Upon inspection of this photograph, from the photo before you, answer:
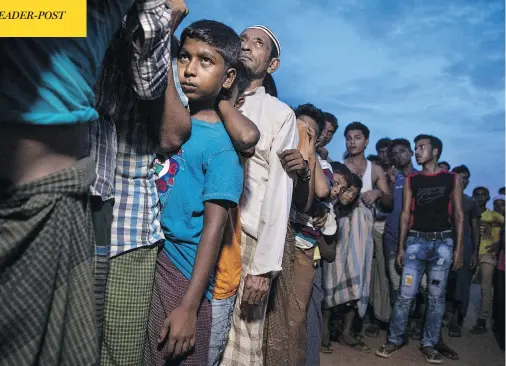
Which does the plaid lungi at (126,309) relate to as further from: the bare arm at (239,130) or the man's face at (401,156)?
the man's face at (401,156)

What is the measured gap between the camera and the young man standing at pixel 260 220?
6.53 ft

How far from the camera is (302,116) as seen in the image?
11.0 feet

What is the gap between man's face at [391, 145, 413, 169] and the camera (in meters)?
5.99

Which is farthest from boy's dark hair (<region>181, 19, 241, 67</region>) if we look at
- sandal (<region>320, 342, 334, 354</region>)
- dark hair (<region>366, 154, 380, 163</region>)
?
dark hair (<region>366, 154, 380, 163</region>)

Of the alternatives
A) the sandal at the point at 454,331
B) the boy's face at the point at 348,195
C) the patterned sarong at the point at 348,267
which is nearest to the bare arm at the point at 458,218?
the patterned sarong at the point at 348,267

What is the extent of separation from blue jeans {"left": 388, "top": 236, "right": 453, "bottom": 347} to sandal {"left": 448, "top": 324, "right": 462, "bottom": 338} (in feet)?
3.64

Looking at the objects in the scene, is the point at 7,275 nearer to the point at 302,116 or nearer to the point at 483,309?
the point at 302,116

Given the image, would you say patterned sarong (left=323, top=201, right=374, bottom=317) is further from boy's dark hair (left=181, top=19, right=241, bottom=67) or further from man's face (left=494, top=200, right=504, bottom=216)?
man's face (left=494, top=200, right=504, bottom=216)

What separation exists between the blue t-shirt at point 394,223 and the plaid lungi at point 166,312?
166 inches

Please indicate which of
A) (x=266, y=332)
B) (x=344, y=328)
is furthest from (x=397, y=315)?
(x=266, y=332)

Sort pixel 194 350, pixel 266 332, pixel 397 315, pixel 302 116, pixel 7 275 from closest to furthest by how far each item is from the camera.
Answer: pixel 7 275 → pixel 194 350 → pixel 266 332 → pixel 302 116 → pixel 397 315

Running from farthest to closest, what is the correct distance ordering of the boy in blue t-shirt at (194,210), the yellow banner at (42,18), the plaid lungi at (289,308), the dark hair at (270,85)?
Result: the dark hair at (270,85), the plaid lungi at (289,308), the boy in blue t-shirt at (194,210), the yellow banner at (42,18)

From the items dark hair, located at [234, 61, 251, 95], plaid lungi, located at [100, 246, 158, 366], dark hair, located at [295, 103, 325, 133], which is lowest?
plaid lungi, located at [100, 246, 158, 366]

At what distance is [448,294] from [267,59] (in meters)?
4.98
